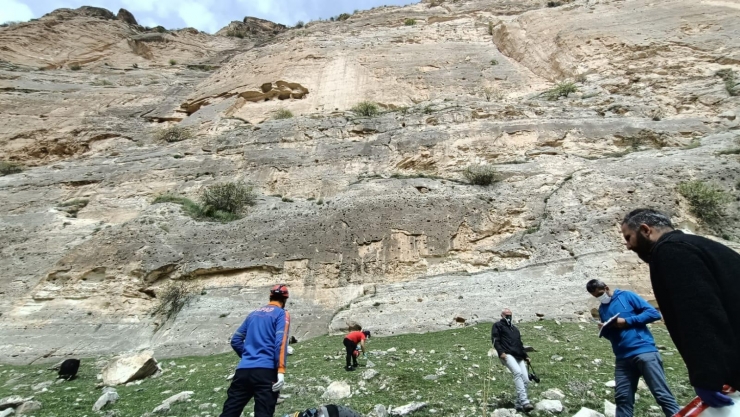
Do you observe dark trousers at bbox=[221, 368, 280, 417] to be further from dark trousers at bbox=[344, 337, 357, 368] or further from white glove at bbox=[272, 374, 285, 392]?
dark trousers at bbox=[344, 337, 357, 368]

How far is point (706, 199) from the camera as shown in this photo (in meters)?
12.5

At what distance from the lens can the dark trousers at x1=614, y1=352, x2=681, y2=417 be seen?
12.2ft

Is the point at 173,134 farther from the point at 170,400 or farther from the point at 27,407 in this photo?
the point at 170,400

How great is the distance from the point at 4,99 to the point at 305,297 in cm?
2743

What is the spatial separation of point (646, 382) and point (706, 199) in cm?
1168

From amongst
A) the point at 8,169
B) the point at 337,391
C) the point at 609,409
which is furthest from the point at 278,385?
the point at 8,169

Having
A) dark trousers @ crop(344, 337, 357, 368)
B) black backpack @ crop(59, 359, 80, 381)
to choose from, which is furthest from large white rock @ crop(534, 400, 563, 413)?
black backpack @ crop(59, 359, 80, 381)

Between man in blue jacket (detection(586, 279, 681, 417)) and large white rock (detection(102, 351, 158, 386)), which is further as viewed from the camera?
large white rock (detection(102, 351, 158, 386))

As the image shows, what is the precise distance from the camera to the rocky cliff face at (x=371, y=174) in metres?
12.0

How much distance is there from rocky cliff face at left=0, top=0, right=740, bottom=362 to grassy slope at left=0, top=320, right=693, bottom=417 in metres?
1.61

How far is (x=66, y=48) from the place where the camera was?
37656mm

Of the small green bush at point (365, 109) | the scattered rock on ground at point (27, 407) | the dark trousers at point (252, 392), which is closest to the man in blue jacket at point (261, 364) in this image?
the dark trousers at point (252, 392)

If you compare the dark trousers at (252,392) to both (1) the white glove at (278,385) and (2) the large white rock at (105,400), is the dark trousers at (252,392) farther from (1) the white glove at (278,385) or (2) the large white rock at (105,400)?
(2) the large white rock at (105,400)

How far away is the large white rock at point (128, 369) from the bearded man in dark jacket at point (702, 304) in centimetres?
878
